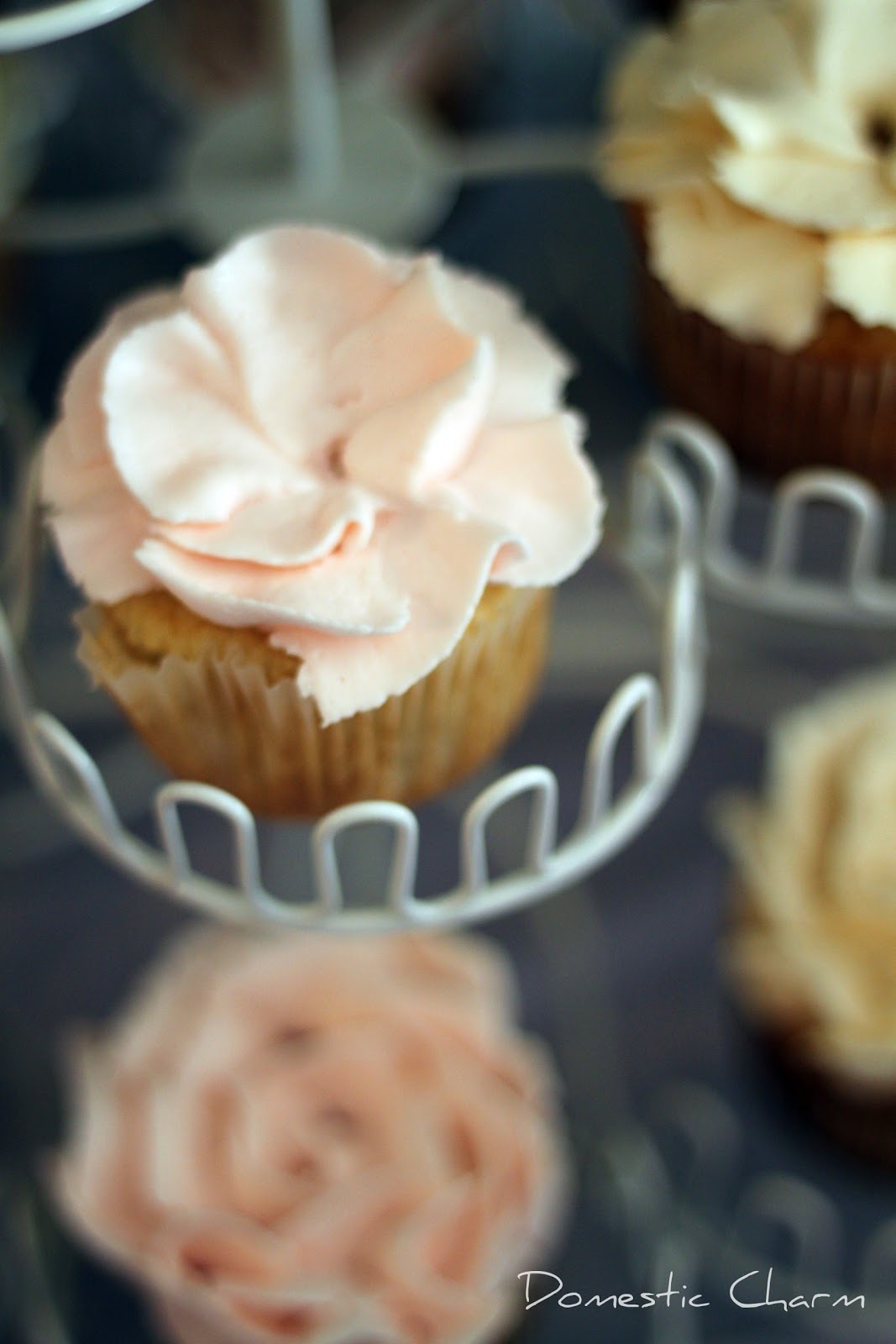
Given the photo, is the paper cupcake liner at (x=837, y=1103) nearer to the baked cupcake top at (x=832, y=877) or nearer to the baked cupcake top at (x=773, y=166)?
the baked cupcake top at (x=832, y=877)

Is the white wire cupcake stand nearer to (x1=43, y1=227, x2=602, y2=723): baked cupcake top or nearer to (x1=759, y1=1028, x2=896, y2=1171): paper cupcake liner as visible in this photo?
(x1=43, y1=227, x2=602, y2=723): baked cupcake top

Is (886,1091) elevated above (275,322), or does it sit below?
below

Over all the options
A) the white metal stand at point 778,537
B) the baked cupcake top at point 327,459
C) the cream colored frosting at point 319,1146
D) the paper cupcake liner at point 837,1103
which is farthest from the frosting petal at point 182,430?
the paper cupcake liner at point 837,1103

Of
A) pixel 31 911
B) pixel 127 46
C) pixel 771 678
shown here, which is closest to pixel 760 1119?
pixel 771 678

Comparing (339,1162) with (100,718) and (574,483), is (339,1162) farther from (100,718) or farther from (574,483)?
(574,483)

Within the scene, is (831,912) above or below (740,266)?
below

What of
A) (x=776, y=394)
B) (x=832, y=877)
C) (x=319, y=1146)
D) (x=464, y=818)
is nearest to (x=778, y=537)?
(x=776, y=394)

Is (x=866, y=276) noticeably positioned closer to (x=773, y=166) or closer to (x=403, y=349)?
(x=773, y=166)
